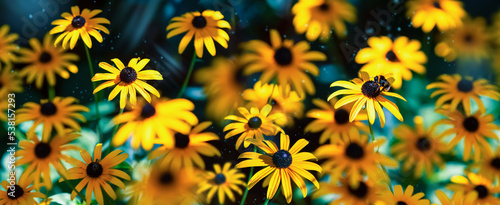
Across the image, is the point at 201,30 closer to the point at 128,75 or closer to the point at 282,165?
the point at 128,75

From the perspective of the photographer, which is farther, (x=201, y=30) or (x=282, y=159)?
(x=201, y=30)

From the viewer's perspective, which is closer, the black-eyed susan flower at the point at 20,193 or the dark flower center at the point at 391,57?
the black-eyed susan flower at the point at 20,193

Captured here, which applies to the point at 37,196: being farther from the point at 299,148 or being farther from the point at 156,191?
the point at 299,148

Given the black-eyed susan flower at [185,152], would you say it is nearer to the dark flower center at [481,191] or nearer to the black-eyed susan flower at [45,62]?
the black-eyed susan flower at [45,62]

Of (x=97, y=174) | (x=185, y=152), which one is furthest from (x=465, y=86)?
(x=97, y=174)

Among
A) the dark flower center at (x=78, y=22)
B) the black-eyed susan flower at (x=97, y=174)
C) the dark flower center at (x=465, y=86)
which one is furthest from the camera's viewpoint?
the dark flower center at (x=465, y=86)

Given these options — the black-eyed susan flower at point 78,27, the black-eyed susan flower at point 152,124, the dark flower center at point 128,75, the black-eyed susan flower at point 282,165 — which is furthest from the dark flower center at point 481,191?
the black-eyed susan flower at point 78,27

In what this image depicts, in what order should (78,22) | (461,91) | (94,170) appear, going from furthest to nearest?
(461,91), (78,22), (94,170)
